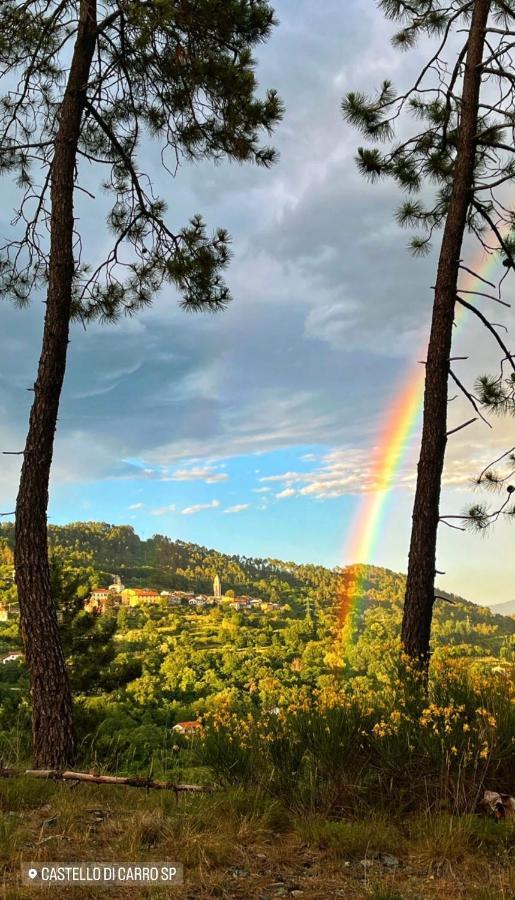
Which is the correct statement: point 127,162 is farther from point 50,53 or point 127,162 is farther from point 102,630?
point 102,630

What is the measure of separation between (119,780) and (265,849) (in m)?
1.50

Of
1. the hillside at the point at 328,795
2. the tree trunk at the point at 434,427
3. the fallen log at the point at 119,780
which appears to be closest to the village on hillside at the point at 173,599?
the tree trunk at the point at 434,427

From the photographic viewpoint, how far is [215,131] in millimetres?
8586

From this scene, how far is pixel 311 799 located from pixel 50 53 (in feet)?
30.9

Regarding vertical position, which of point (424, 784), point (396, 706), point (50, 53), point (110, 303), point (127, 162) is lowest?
point (424, 784)

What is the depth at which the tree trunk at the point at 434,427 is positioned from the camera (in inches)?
275

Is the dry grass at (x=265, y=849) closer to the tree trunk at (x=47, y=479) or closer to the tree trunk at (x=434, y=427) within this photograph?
the tree trunk at (x=47, y=479)

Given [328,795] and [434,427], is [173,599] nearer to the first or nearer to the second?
[434,427]

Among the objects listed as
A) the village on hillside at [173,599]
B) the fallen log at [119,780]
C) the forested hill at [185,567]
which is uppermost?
the forested hill at [185,567]

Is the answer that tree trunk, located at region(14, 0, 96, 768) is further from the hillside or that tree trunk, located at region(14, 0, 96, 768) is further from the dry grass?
the dry grass

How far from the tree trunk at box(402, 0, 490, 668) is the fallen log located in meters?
3.05

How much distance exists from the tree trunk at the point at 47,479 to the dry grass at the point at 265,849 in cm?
240

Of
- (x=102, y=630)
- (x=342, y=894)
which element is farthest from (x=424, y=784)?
(x=102, y=630)

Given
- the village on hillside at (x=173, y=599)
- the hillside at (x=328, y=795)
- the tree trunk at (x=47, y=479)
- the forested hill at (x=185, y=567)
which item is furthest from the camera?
the forested hill at (x=185, y=567)
